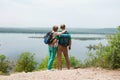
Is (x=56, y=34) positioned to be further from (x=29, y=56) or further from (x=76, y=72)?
(x=29, y=56)

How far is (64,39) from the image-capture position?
14602mm

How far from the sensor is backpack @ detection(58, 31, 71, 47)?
14.5 meters

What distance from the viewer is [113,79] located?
1307 centimetres

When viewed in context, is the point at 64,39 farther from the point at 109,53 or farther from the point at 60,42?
the point at 109,53

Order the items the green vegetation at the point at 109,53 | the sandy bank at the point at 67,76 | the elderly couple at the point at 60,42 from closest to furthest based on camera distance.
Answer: the sandy bank at the point at 67,76
the elderly couple at the point at 60,42
the green vegetation at the point at 109,53

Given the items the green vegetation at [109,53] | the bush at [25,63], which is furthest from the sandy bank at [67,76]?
the bush at [25,63]

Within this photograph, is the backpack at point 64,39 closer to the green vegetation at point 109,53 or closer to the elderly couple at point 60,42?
the elderly couple at point 60,42

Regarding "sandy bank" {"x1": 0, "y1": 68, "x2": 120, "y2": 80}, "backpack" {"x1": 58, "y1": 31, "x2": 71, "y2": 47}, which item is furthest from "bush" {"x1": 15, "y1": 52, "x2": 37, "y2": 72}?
"sandy bank" {"x1": 0, "y1": 68, "x2": 120, "y2": 80}

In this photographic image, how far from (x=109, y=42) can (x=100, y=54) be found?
669 millimetres

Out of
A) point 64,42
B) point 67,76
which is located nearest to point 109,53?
point 64,42

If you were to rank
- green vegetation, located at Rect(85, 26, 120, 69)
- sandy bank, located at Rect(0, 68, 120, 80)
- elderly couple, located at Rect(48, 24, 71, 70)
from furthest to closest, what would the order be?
green vegetation, located at Rect(85, 26, 120, 69), elderly couple, located at Rect(48, 24, 71, 70), sandy bank, located at Rect(0, 68, 120, 80)

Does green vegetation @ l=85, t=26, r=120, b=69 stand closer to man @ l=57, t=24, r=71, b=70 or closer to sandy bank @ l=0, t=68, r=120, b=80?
sandy bank @ l=0, t=68, r=120, b=80

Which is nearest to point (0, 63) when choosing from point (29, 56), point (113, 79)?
point (29, 56)

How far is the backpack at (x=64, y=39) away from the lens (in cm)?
1447
